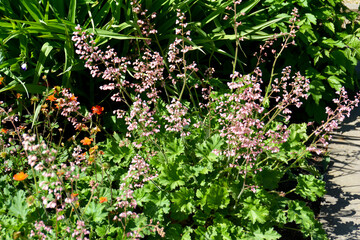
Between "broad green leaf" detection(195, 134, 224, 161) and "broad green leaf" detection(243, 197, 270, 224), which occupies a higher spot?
"broad green leaf" detection(195, 134, 224, 161)

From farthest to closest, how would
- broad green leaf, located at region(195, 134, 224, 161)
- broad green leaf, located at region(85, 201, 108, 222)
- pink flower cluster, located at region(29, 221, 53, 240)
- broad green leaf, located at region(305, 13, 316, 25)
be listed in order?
broad green leaf, located at region(305, 13, 316, 25), broad green leaf, located at region(195, 134, 224, 161), broad green leaf, located at region(85, 201, 108, 222), pink flower cluster, located at region(29, 221, 53, 240)

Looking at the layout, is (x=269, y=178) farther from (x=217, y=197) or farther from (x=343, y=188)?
(x=343, y=188)

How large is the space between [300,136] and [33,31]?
211 centimetres

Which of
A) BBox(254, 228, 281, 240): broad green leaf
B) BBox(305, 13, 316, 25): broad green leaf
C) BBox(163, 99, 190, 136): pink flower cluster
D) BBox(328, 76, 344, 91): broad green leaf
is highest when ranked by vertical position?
BBox(305, 13, 316, 25): broad green leaf

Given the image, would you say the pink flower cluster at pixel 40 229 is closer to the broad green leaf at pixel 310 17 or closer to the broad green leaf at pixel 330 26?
the broad green leaf at pixel 310 17

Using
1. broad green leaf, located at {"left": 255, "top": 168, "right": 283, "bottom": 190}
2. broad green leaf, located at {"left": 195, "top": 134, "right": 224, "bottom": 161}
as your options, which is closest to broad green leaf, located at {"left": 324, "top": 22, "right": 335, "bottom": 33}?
broad green leaf, located at {"left": 255, "top": 168, "right": 283, "bottom": 190}

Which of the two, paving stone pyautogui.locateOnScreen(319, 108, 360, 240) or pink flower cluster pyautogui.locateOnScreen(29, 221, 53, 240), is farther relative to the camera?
paving stone pyautogui.locateOnScreen(319, 108, 360, 240)

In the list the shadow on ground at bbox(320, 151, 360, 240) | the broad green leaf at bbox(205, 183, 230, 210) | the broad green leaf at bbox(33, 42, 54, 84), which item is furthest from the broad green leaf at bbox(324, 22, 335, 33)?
the broad green leaf at bbox(33, 42, 54, 84)

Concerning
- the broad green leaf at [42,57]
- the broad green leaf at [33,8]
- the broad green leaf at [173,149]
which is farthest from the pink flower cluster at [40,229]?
the broad green leaf at [33,8]

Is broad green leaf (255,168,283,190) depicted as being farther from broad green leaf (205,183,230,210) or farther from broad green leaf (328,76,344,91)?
broad green leaf (328,76,344,91)

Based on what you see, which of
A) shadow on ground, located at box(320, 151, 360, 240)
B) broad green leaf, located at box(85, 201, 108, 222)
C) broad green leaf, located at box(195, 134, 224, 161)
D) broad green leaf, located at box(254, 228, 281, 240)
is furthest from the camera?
shadow on ground, located at box(320, 151, 360, 240)

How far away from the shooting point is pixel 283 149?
274cm

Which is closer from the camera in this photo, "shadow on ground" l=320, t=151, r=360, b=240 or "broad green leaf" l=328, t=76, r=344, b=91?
"shadow on ground" l=320, t=151, r=360, b=240

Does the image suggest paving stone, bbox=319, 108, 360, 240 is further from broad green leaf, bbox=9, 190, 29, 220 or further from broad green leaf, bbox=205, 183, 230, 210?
broad green leaf, bbox=9, 190, 29, 220
